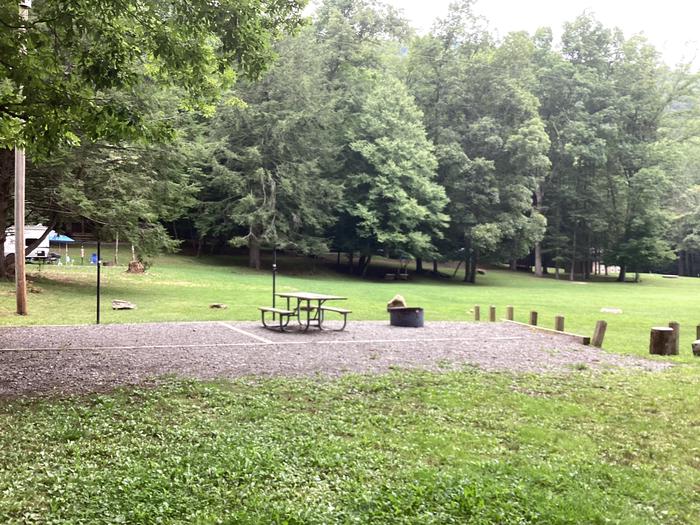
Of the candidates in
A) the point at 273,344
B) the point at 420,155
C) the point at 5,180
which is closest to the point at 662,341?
the point at 273,344

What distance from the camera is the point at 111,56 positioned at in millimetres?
7227

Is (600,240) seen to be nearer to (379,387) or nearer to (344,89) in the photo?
(344,89)

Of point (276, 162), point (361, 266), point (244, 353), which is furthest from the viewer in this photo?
point (361, 266)

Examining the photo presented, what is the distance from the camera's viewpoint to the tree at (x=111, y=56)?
7.17 meters

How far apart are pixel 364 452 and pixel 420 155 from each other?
3234cm

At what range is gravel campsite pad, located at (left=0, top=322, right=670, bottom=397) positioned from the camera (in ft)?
24.6

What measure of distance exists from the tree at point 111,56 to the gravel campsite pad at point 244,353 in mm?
2935

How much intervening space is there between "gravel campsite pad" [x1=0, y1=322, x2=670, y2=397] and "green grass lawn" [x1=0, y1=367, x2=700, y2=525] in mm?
1043

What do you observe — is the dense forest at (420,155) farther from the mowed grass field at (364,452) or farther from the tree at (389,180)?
the mowed grass field at (364,452)

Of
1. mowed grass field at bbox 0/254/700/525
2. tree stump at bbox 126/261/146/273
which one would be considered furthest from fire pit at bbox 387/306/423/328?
tree stump at bbox 126/261/146/273

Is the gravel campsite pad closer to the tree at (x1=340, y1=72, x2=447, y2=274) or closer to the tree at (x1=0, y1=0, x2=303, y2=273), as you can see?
the tree at (x1=0, y1=0, x2=303, y2=273)

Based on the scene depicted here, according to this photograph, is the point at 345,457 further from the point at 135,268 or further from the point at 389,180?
the point at 389,180

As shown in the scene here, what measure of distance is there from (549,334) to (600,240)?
39.1 m

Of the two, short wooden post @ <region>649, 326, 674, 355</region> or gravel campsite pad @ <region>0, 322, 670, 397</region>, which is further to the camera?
short wooden post @ <region>649, 326, 674, 355</region>
